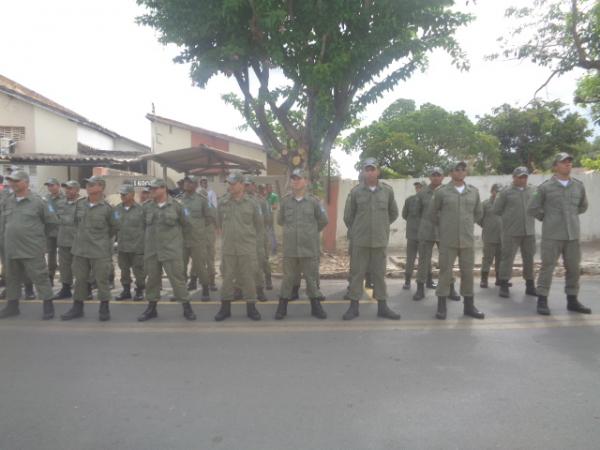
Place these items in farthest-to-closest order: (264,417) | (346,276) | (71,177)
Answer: (71,177), (346,276), (264,417)

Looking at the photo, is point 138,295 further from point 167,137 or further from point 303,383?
point 167,137

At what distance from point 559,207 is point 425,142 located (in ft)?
77.8

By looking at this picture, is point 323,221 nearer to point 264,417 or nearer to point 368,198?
point 368,198

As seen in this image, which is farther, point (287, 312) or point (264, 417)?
point (287, 312)

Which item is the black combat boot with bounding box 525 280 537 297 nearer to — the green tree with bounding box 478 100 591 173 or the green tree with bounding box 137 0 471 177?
the green tree with bounding box 137 0 471 177

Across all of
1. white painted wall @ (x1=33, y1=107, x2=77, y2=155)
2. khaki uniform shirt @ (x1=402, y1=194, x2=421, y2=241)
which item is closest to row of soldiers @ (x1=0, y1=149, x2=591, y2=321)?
khaki uniform shirt @ (x1=402, y1=194, x2=421, y2=241)

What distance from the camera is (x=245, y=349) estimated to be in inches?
165

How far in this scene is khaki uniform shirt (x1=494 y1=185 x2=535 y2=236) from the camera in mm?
6359

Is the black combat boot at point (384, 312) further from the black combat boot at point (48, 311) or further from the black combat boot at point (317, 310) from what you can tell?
→ the black combat boot at point (48, 311)

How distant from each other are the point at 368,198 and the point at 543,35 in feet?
28.5

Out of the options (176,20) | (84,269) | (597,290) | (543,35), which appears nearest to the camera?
(84,269)

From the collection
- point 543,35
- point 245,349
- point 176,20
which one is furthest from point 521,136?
point 245,349

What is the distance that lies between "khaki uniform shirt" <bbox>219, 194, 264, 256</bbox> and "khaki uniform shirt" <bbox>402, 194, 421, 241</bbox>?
2.84 m

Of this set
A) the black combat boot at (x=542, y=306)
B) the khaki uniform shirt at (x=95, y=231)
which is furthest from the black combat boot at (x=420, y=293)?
the khaki uniform shirt at (x=95, y=231)
